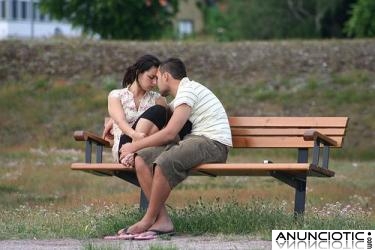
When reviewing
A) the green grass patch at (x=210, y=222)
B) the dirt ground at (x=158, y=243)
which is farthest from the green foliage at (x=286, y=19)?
the dirt ground at (x=158, y=243)

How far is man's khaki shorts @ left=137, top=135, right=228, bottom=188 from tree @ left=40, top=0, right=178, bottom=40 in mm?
22555

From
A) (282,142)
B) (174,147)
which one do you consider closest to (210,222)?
(174,147)

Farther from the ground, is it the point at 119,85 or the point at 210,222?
the point at 119,85

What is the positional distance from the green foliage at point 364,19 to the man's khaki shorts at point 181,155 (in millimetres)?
26138

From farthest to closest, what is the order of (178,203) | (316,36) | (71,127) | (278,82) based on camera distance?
(316,36)
(278,82)
(71,127)
(178,203)

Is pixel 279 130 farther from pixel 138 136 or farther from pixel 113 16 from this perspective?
pixel 113 16

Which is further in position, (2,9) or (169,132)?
(2,9)

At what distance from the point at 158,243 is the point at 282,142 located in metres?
2.10

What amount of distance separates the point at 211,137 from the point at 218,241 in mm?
1081

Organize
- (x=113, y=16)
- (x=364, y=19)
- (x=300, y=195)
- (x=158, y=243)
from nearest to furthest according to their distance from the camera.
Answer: (x=158, y=243)
(x=300, y=195)
(x=113, y=16)
(x=364, y=19)

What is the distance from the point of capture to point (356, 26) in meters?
37.5

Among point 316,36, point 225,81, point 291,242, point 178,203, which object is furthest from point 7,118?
point 316,36

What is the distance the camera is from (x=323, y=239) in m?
9.52

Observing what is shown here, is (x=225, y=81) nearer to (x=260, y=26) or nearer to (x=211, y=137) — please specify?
(x=211, y=137)
